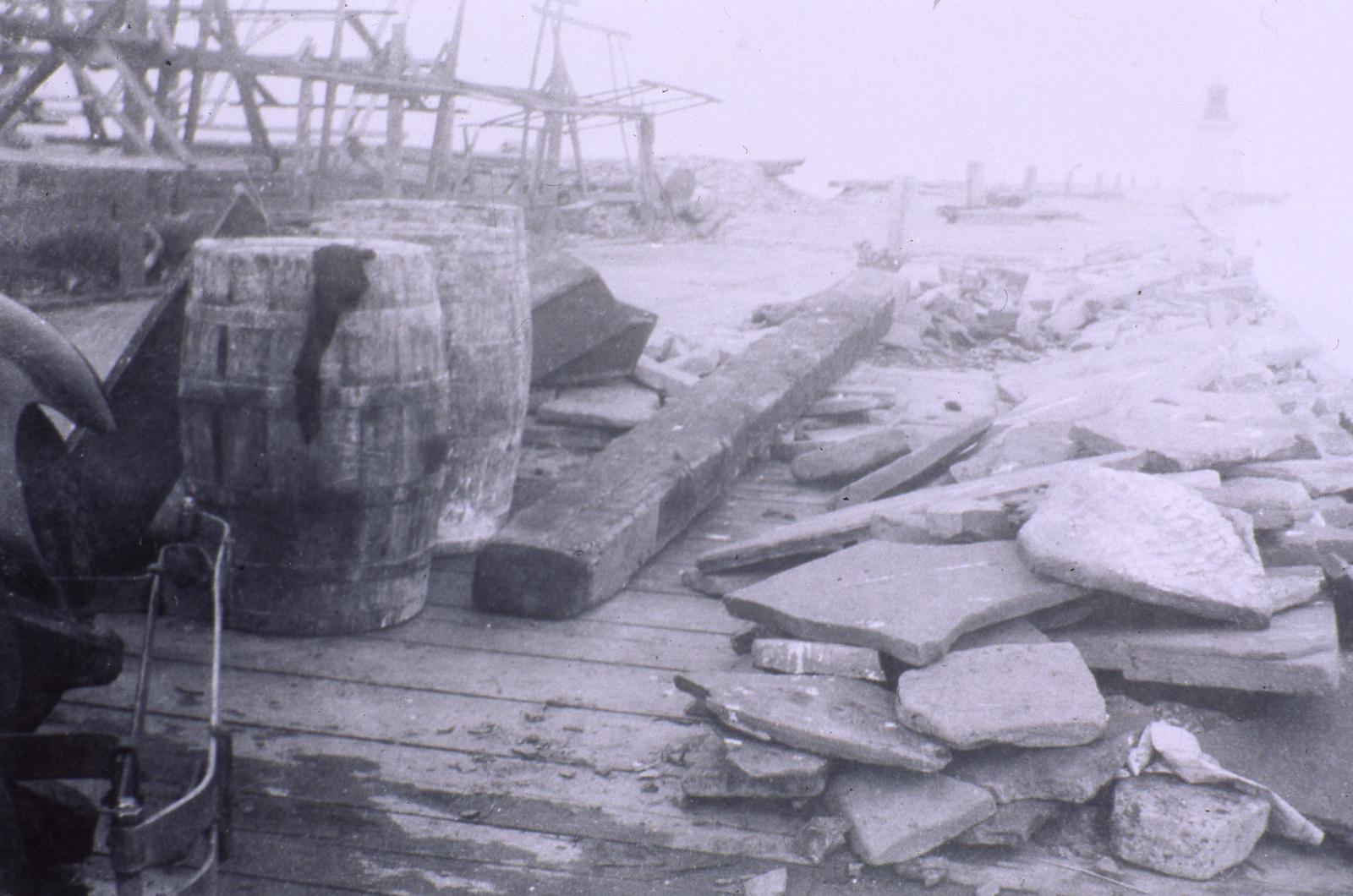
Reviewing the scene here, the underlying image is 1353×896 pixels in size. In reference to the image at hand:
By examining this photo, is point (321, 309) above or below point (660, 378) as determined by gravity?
above

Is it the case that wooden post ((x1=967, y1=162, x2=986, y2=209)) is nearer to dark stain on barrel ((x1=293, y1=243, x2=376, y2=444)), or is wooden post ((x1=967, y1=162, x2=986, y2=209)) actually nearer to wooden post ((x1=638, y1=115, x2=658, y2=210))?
wooden post ((x1=638, y1=115, x2=658, y2=210))

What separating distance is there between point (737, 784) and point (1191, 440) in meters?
1.99

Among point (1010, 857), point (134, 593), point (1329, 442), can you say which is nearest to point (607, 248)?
point (1329, 442)

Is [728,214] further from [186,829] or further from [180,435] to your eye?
[186,829]

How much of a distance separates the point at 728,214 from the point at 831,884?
19432 millimetres

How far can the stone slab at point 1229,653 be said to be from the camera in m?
2.29

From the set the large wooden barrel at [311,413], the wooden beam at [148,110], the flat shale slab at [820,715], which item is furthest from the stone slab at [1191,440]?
the wooden beam at [148,110]

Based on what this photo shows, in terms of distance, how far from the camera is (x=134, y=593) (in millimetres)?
3020

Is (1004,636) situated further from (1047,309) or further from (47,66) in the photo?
(1047,309)

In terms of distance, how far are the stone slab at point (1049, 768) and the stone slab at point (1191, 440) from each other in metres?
1.38

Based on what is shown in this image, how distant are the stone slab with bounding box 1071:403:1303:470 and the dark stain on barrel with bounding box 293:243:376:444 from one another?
2169mm

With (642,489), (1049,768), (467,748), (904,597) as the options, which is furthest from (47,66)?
(1049,768)

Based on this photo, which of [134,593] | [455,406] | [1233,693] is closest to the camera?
[1233,693]

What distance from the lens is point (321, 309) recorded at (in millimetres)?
2748
